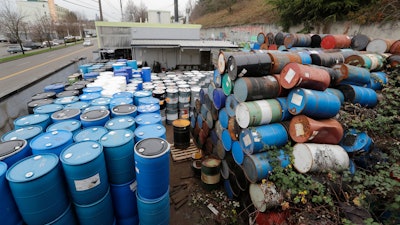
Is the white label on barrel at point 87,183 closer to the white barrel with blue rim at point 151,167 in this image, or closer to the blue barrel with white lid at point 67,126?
the white barrel with blue rim at point 151,167

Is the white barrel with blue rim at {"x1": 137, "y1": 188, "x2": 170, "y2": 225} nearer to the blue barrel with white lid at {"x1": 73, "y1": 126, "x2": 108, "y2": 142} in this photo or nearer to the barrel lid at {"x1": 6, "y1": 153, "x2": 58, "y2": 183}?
the blue barrel with white lid at {"x1": 73, "y1": 126, "x2": 108, "y2": 142}

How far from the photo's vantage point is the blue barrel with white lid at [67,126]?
10.5ft

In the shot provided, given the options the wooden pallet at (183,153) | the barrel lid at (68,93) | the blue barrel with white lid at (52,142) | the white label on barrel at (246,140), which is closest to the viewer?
the blue barrel with white lid at (52,142)

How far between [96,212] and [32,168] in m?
Answer: 1.00

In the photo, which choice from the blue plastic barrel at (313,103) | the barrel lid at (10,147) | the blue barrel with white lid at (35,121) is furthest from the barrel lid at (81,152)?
the blue plastic barrel at (313,103)

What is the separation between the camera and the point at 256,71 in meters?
3.71

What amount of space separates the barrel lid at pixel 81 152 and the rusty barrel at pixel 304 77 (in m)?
3.11

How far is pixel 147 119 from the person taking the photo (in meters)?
3.86

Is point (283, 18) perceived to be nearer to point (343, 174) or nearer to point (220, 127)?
point (220, 127)

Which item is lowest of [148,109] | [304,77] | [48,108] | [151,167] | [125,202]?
[125,202]

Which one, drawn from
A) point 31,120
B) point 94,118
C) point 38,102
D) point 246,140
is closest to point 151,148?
point 94,118

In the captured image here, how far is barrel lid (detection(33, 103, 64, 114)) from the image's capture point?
382cm

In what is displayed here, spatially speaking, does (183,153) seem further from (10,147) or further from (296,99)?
(10,147)

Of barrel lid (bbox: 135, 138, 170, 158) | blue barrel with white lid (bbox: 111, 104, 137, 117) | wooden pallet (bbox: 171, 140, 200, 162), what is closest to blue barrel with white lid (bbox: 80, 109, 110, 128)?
blue barrel with white lid (bbox: 111, 104, 137, 117)
